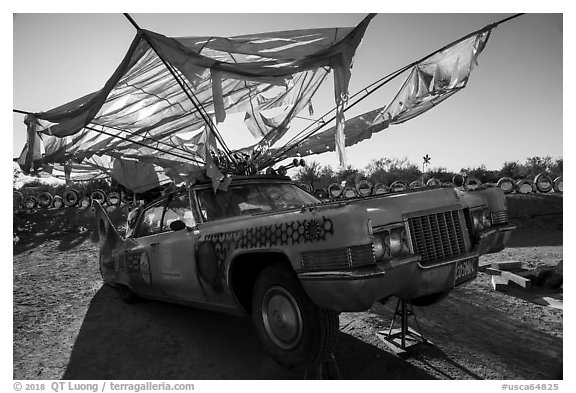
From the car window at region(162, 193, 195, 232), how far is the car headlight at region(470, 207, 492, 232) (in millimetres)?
2766

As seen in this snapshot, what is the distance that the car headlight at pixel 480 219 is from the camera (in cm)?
353

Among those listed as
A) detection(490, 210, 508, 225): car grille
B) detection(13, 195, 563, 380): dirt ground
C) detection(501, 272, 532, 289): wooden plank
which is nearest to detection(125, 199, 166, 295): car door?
detection(13, 195, 563, 380): dirt ground

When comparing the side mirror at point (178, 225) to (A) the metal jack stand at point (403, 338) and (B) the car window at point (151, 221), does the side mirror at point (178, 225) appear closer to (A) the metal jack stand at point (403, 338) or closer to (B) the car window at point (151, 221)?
(B) the car window at point (151, 221)

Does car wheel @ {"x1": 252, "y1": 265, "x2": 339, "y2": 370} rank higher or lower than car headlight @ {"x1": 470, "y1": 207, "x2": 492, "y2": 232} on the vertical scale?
lower

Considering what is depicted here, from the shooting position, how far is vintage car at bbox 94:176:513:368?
2525mm

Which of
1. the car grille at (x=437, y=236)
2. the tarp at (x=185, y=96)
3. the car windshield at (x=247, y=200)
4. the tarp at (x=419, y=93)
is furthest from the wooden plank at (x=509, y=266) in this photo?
the tarp at (x=185, y=96)

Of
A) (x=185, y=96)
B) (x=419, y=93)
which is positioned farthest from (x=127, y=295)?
(x=419, y=93)

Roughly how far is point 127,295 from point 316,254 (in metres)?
3.93

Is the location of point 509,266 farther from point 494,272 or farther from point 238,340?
point 238,340

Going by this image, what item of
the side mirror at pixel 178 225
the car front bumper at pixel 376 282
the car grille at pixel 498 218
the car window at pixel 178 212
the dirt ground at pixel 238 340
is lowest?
the dirt ground at pixel 238 340

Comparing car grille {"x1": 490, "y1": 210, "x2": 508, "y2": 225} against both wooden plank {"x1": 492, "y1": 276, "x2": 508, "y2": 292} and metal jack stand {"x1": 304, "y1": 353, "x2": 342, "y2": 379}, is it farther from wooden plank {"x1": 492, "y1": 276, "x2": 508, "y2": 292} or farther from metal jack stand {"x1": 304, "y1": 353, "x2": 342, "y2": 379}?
metal jack stand {"x1": 304, "y1": 353, "x2": 342, "y2": 379}

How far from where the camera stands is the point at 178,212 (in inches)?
175

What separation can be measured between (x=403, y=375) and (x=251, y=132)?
4966 millimetres
